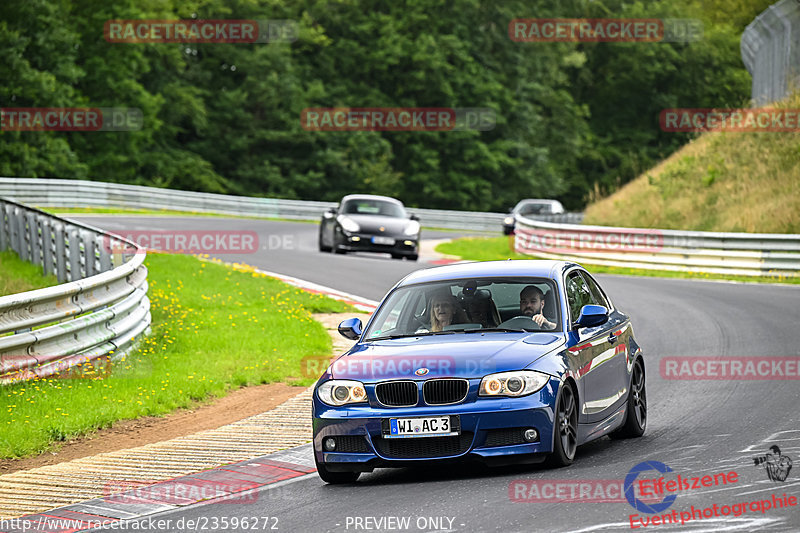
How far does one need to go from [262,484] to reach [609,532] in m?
2.93

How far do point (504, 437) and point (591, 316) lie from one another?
4.71 ft

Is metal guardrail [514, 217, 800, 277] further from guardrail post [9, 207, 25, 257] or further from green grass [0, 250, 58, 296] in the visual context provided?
green grass [0, 250, 58, 296]

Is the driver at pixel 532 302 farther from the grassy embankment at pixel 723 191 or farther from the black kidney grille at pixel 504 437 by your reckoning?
the grassy embankment at pixel 723 191

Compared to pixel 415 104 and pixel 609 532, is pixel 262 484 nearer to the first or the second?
pixel 609 532

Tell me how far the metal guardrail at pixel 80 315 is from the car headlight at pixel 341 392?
3945 millimetres

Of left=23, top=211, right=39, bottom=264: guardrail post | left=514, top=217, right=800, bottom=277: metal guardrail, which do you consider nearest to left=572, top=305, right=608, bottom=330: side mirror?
left=23, top=211, right=39, bottom=264: guardrail post

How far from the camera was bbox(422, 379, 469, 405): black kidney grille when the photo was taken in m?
8.09

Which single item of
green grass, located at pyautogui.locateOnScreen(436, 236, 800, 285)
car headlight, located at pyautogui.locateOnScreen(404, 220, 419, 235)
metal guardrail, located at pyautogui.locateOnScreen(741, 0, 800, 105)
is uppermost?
metal guardrail, located at pyautogui.locateOnScreen(741, 0, 800, 105)

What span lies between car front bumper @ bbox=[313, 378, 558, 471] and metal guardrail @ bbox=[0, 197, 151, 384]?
437 cm

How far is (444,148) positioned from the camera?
239 feet

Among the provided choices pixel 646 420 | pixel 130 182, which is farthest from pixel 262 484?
pixel 130 182

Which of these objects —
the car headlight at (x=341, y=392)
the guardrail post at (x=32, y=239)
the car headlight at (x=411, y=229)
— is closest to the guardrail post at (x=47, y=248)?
the guardrail post at (x=32, y=239)

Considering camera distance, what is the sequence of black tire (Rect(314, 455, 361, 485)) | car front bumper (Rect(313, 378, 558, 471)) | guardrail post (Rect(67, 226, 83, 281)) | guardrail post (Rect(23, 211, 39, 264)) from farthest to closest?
1. guardrail post (Rect(23, 211, 39, 264))
2. guardrail post (Rect(67, 226, 83, 281))
3. black tire (Rect(314, 455, 361, 485))
4. car front bumper (Rect(313, 378, 558, 471))

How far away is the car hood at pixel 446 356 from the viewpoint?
26.7ft
